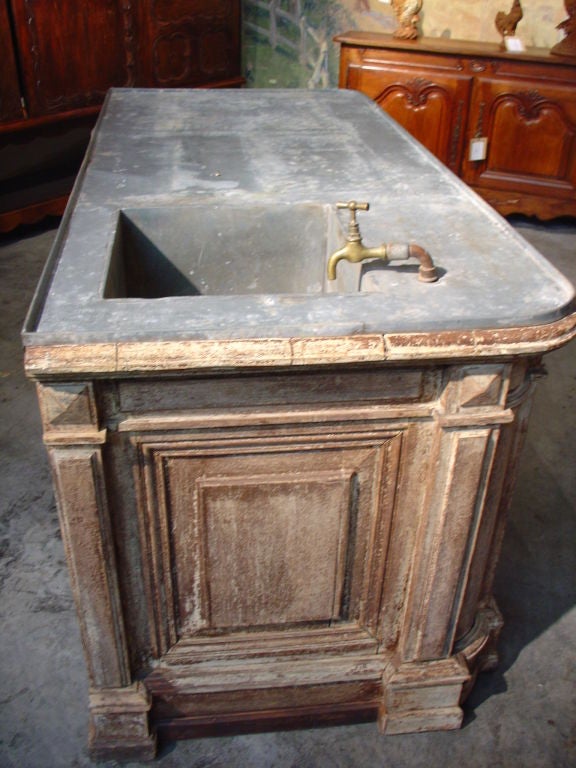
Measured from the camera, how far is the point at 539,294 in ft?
4.44

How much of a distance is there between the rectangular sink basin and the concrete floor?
0.88 meters

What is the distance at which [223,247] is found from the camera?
1859 millimetres

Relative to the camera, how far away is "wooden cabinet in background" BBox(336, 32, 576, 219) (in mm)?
4070

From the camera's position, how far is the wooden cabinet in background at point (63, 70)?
3.80 meters

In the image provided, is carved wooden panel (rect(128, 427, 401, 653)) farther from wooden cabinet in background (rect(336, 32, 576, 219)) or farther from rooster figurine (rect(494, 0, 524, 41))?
rooster figurine (rect(494, 0, 524, 41))

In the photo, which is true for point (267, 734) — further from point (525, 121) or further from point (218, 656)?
point (525, 121)

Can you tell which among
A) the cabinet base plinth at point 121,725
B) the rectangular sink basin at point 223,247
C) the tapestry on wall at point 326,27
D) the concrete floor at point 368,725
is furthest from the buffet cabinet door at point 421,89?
the cabinet base plinth at point 121,725

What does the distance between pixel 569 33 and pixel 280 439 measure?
3.71 metres

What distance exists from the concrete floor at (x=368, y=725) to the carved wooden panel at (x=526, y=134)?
1.99 m

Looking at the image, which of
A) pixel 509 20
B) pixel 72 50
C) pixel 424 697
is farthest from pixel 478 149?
pixel 424 697

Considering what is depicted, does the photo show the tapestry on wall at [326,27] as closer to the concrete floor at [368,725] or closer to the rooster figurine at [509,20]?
the rooster figurine at [509,20]

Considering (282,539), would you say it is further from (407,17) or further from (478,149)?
(407,17)

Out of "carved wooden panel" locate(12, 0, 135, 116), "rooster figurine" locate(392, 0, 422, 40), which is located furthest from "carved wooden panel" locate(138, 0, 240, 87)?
"rooster figurine" locate(392, 0, 422, 40)

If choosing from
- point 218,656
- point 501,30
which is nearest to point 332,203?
point 218,656
